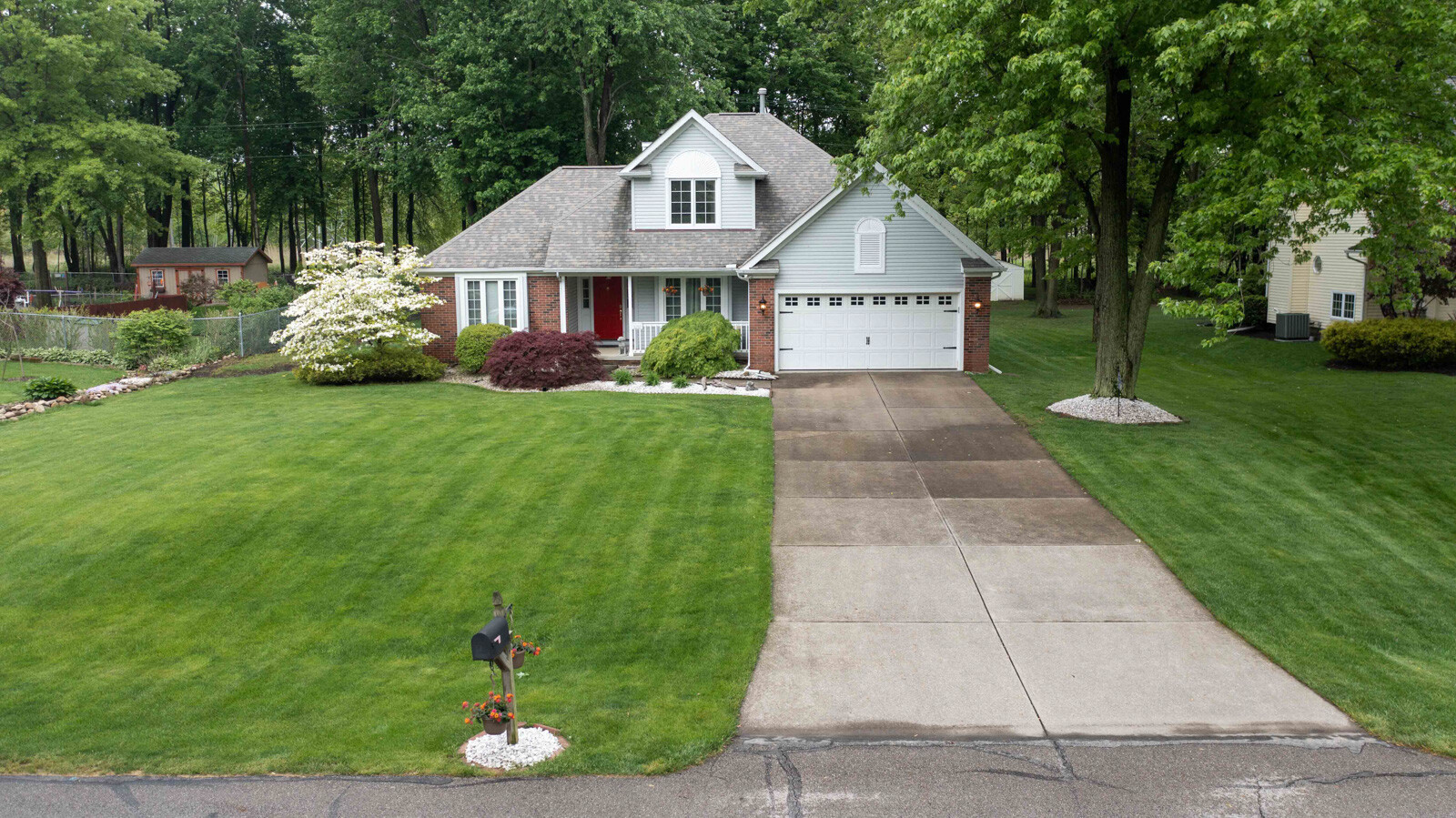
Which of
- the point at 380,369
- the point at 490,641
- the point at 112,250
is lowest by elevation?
the point at 490,641

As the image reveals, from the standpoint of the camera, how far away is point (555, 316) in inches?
1025

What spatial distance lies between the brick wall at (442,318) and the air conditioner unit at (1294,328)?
2443 centimetres

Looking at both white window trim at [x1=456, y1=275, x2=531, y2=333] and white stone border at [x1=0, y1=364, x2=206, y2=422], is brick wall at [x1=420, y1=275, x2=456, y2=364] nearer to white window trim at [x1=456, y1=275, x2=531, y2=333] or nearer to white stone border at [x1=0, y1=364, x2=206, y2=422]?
white window trim at [x1=456, y1=275, x2=531, y2=333]

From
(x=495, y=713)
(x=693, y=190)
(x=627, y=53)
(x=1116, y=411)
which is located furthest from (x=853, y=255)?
(x=495, y=713)

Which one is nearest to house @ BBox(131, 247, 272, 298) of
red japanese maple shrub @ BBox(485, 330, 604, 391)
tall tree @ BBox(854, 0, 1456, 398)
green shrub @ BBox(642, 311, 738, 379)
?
red japanese maple shrub @ BBox(485, 330, 604, 391)

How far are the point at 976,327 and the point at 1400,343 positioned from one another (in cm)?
987

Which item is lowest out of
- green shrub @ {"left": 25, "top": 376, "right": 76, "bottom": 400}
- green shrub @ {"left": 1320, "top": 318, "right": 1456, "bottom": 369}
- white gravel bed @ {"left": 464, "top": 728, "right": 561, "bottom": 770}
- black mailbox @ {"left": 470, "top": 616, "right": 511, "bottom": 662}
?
white gravel bed @ {"left": 464, "top": 728, "right": 561, "bottom": 770}

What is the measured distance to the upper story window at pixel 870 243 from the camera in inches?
929

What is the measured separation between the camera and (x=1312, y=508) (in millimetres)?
13266

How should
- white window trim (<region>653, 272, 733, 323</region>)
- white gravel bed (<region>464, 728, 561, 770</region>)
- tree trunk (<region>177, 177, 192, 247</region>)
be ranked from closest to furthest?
white gravel bed (<region>464, 728, 561, 770</region>) < white window trim (<region>653, 272, 733, 323</region>) < tree trunk (<region>177, 177, 192, 247</region>)

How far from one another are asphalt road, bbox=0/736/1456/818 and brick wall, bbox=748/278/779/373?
17253 mm

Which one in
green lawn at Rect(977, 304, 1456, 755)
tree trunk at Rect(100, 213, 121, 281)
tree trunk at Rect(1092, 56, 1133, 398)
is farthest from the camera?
tree trunk at Rect(100, 213, 121, 281)

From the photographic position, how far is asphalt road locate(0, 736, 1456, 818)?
255 inches

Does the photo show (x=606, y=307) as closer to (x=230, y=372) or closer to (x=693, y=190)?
(x=693, y=190)
